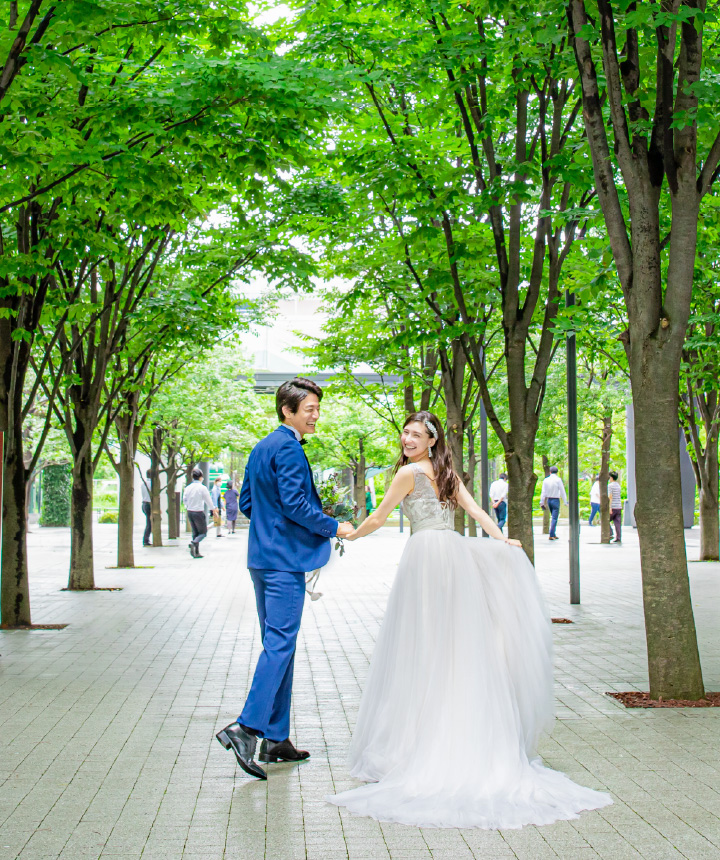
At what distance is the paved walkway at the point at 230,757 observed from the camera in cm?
431

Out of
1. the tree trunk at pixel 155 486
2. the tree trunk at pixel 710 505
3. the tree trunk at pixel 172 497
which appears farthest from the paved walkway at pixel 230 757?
the tree trunk at pixel 172 497

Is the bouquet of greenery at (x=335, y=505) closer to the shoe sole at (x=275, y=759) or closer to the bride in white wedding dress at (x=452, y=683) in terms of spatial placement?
the bride in white wedding dress at (x=452, y=683)

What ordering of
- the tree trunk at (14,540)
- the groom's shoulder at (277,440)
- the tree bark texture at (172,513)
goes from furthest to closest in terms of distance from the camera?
the tree bark texture at (172,513) → the tree trunk at (14,540) → the groom's shoulder at (277,440)

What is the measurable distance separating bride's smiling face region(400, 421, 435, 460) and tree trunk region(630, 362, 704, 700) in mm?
1990

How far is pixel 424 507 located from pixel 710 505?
15.1m

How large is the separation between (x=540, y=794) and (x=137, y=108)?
6.41 meters

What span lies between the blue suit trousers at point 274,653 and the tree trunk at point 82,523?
32.8 ft

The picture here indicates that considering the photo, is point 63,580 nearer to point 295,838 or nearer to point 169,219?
point 169,219

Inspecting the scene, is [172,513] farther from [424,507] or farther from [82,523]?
[424,507]

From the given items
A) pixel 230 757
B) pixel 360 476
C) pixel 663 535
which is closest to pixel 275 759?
pixel 230 757

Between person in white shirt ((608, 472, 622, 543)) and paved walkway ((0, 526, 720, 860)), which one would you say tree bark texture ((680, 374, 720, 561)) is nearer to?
person in white shirt ((608, 472, 622, 543))

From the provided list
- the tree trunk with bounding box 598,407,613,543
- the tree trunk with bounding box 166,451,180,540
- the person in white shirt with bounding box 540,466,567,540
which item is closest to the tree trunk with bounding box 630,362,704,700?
the tree trunk with bounding box 598,407,613,543

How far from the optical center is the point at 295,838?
437 centimetres

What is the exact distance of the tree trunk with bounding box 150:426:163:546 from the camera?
26688mm
